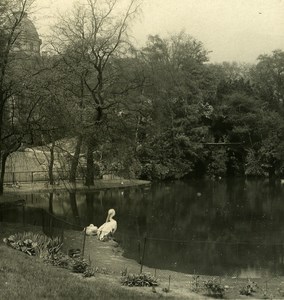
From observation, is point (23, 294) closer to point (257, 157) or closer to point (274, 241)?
point (274, 241)

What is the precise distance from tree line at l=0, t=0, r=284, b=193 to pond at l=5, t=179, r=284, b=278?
267 cm

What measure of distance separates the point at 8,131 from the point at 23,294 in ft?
51.9

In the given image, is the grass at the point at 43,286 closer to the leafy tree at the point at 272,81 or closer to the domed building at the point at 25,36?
the domed building at the point at 25,36

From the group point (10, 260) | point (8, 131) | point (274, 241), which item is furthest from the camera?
point (8, 131)

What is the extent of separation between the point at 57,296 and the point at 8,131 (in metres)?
15.8

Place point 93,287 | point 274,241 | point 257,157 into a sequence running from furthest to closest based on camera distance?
1. point 257,157
2. point 274,241
3. point 93,287

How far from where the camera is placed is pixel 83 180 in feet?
129

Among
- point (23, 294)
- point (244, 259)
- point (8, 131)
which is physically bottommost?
point (244, 259)

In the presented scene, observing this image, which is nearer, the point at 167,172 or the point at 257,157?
the point at 167,172

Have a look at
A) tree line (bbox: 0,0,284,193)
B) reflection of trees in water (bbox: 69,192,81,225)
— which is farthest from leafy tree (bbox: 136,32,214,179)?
reflection of trees in water (bbox: 69,192,81,225)

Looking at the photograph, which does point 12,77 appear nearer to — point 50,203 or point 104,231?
point 104,231

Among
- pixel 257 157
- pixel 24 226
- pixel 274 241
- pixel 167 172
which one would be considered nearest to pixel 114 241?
pixel 24 226

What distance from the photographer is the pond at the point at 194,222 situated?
58.9ft

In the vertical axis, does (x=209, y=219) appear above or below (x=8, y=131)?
below
